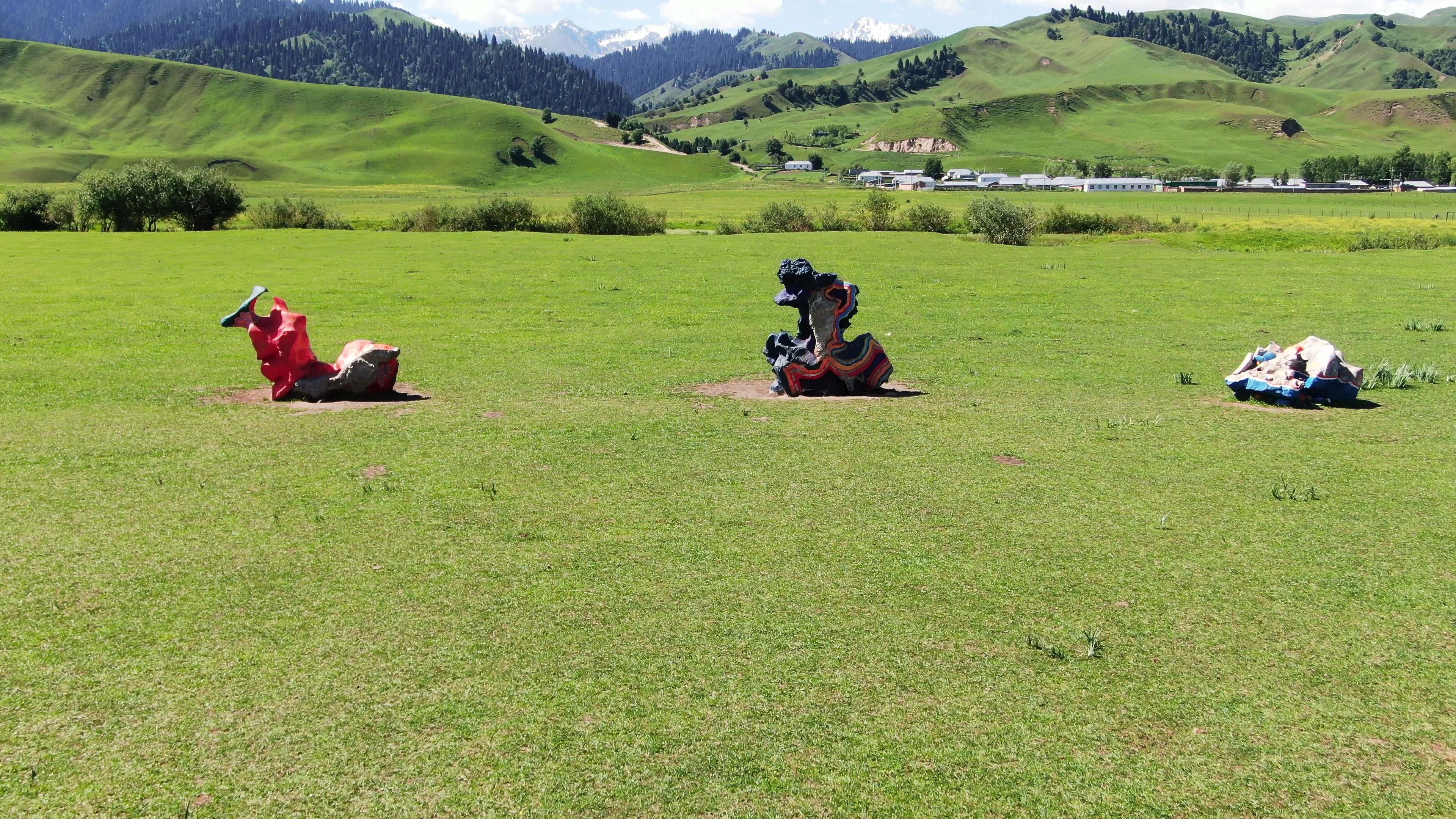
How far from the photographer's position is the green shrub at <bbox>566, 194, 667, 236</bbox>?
244 feet

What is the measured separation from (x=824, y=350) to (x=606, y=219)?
5587 cm

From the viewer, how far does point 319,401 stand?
21000 mm

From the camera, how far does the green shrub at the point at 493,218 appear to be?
74812 millimetres

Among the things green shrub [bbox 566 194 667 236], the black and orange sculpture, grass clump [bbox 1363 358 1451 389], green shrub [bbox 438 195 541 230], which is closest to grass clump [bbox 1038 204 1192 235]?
green shrub [bbox 566 194 667 236]

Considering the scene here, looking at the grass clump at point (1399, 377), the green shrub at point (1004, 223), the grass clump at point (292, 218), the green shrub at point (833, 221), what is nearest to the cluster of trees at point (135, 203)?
the grass clump at point (292, 218)

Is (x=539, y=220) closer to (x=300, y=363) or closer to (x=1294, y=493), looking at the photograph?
(x=300, y=363)

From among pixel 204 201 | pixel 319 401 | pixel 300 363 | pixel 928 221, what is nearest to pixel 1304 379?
pixel 319 401

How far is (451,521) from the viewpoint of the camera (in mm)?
13156

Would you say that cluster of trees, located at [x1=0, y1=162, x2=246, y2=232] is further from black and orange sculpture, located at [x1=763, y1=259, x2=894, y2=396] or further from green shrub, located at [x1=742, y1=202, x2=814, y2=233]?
black and orange sculpture, located at [x1=763, y1=259, x2=894, y2=396]

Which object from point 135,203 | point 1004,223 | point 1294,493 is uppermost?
point 135,203

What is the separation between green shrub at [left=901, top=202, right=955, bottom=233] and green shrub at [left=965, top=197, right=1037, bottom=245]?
9.31m

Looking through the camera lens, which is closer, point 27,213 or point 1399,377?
point 1399,377

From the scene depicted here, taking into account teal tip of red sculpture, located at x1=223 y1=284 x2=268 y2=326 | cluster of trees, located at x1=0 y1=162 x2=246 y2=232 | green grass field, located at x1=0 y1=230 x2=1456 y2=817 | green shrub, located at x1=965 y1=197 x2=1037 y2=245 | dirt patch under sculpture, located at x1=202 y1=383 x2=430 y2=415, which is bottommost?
green grass field, located at x1=0 y1=230 x2=1456 y2=817

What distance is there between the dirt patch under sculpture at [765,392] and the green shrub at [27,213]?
75842 millimetres
